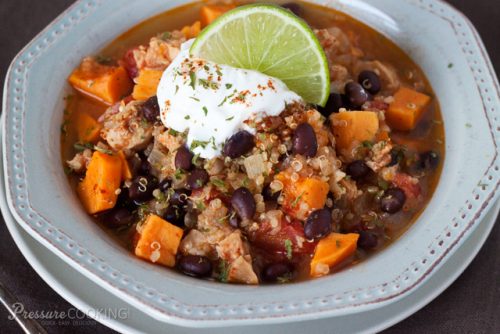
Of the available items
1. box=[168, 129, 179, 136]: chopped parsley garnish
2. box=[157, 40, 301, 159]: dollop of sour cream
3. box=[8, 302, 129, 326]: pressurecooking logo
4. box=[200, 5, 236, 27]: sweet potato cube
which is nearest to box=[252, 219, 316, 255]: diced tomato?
box=[157, 40, 301, 159]: dollop of sour cream

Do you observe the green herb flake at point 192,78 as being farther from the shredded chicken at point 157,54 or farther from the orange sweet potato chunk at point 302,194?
the orange sweet potato chunk at point 302,194

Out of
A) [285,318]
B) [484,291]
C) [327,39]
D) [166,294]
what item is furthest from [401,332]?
[327,39]

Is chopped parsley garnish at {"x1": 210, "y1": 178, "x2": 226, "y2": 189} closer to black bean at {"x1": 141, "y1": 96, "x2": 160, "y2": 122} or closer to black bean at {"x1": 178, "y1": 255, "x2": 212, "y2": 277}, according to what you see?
black bean at {"x1": 178, "y1": 255, "x2": 212, "y2": 277}

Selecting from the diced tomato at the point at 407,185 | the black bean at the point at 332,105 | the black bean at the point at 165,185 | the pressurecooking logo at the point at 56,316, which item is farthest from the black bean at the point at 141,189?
the diced tomato at the point at 407,185

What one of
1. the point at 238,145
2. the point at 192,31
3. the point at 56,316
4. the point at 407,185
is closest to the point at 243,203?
the point at 238,145

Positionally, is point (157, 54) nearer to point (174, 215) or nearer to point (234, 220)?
point (174, 215)

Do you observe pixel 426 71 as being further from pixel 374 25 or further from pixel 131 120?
pixel 131 120
